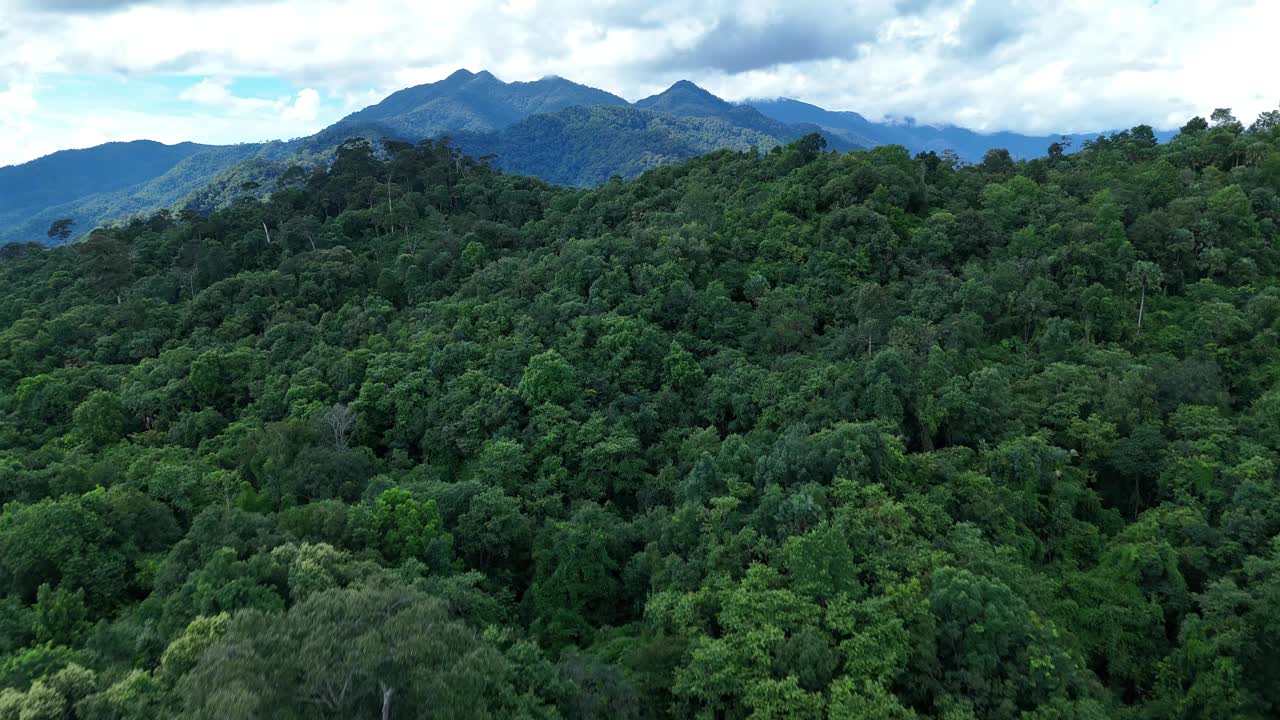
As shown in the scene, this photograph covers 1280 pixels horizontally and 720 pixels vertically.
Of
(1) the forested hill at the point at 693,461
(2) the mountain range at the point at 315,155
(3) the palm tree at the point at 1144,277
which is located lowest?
(1) the forested hill at the point at 693,461

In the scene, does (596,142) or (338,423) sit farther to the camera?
(596,142)

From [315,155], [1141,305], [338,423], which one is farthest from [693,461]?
[315,155]

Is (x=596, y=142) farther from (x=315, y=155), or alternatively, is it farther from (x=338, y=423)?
(x=338, y=423)

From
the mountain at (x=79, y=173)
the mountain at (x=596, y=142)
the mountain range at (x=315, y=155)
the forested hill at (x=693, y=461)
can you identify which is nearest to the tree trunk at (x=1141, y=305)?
the forested hill at (x=693, y=461)

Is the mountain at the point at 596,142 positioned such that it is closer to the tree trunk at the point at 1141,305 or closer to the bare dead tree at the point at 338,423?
the tree trunk at the point at 1141,305

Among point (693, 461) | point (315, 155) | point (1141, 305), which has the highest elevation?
point (315, 155)

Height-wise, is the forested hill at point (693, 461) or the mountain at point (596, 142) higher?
the mountain at point (596, 142)

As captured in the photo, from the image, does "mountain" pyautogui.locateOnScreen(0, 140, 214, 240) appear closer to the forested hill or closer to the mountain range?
the mountain range

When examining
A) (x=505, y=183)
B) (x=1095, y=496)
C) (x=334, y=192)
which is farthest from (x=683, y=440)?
(x=334, y=192)
